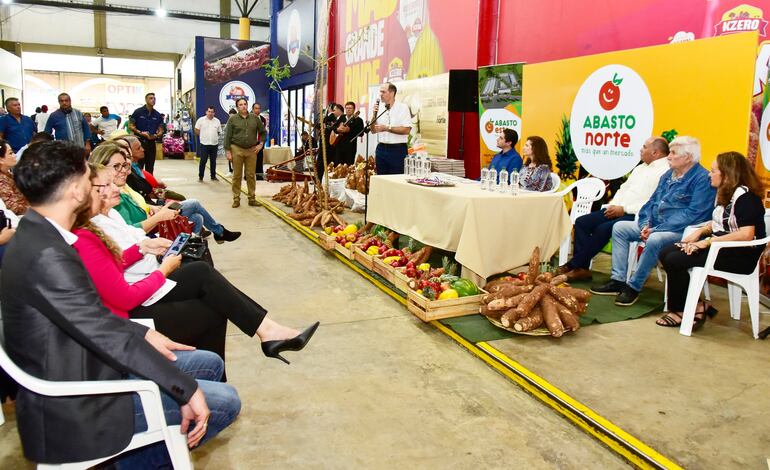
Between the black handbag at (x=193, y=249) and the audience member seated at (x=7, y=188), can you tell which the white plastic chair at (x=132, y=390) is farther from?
the audience member seated at (x=7, y=188)

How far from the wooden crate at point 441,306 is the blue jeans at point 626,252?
46.1 inches

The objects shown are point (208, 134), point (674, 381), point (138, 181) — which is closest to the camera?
point (674, 381)

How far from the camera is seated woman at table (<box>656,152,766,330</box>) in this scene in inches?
140

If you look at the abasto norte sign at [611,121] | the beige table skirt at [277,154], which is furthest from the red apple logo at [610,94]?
the beige table skirt at [277,154]

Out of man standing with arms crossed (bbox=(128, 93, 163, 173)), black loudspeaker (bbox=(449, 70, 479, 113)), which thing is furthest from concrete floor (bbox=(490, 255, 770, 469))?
man standing with arms crossed (bbox=(128, 93, 163, 173))

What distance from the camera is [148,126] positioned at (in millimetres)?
10328

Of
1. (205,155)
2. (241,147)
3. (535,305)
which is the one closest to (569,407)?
(535,305)

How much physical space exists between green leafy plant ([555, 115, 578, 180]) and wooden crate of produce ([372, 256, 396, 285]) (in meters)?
2.45

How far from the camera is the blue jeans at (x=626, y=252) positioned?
13.3ft

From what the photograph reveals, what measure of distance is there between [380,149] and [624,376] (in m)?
4.48

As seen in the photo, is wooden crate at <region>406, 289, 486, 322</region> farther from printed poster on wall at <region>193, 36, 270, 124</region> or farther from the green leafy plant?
printed poster on wall at <region>193, 36, 270, 124</region>

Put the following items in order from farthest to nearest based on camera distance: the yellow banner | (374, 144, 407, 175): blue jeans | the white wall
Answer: the white wall
(374, 144, 407, 175): blue jeans
the yellow banner

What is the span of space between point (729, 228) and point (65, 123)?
910 centimetres

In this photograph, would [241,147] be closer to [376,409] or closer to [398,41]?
[398,41]
